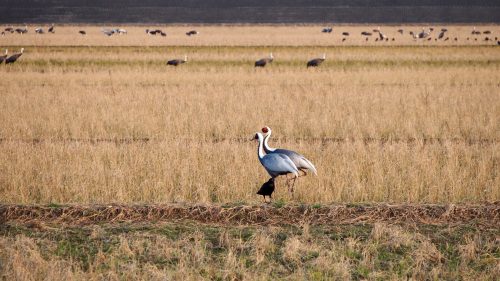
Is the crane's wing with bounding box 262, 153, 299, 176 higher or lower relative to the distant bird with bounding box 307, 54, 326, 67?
lower

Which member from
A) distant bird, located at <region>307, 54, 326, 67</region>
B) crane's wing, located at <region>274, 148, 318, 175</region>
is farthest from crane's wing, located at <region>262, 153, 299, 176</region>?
distant bird, located at <region>307, 54, 326, 67</region>

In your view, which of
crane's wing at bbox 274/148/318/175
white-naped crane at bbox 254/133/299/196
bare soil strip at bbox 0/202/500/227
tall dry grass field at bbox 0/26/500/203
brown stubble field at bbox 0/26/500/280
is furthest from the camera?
tall dry grass field at bbox 0/26/500/203

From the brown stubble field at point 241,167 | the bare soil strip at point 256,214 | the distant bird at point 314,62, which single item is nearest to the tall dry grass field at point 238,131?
the brown stubble field at point 241,167

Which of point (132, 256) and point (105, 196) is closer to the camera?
point (132, 256)

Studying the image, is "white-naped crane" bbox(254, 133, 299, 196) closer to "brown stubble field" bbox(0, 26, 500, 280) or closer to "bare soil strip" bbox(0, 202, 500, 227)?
"brown stubble field" bbox(0, 26, 500, 280)

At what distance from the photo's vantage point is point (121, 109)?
1900cm

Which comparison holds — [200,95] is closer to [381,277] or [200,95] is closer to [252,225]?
[252,225]

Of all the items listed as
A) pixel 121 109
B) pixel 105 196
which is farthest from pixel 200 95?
pixel 105 196

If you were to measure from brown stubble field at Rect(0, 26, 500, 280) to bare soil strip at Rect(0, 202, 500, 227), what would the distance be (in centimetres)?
8

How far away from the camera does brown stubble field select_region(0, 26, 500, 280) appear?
7090mm

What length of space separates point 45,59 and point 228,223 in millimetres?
28785

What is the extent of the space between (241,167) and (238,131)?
4.45 meters

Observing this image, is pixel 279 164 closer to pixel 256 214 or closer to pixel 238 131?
pixel 256 214

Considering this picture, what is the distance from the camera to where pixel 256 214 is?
8.34m
